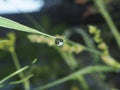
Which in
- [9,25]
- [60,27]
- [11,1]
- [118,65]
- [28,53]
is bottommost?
[9,25]

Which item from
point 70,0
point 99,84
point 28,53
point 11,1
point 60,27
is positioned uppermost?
point 70,0

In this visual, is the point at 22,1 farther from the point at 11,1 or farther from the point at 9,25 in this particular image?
the point at 9,25

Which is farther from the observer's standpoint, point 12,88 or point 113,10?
point 113,10

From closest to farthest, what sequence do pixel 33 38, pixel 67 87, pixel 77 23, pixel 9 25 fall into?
pixel 9 25, pixel 33 38, pixel 67 87, pixel 77 23

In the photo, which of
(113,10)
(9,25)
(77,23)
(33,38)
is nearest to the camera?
(9,25)

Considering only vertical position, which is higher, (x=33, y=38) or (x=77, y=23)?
(x=77, y=23)

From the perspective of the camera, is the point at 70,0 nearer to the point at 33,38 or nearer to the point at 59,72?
the point at 59,72

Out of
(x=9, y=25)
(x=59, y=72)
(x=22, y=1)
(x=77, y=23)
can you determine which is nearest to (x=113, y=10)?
(x=77, y=23)

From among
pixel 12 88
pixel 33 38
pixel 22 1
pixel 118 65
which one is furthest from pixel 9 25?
pixel 12 88

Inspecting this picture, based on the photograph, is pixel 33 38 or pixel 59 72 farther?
pixel 59 72
